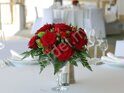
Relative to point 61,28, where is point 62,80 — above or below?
below

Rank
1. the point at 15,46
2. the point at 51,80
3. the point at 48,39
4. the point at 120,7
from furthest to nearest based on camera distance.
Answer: the point at 120,7
the point at 15,46
the point at 51,80
the point at 48,39

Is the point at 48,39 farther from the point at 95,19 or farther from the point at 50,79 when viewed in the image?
the point at 95,19

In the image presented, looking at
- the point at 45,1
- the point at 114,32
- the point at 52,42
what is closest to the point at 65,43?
the point at 52,42

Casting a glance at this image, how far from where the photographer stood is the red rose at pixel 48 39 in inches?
52.8

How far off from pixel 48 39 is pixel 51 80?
424 mm

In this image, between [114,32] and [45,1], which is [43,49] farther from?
[45,1]

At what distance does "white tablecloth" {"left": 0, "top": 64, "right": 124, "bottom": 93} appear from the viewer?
1.55 metres

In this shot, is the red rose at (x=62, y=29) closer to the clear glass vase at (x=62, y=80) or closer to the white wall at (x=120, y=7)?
the clear glass vase at (x=62, y=80)

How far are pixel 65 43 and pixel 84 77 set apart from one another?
1.62ft

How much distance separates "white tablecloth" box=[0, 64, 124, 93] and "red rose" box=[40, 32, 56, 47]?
296mm

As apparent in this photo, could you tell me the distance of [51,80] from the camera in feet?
5.59

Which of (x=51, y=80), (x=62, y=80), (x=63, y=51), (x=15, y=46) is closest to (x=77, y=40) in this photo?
(x=63, y=51)

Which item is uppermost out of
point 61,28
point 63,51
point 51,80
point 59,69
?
point 61,28

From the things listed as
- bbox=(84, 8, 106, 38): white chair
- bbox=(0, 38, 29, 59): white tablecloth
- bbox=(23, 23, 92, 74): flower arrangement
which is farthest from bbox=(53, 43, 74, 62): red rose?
bbox=(84, 8, 106, 38): white chair
